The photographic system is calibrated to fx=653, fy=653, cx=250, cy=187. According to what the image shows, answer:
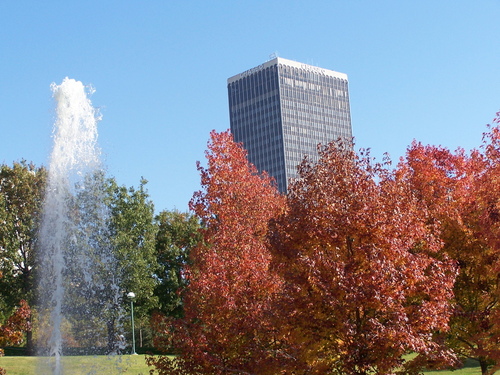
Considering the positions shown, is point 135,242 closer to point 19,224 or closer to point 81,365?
point 19,224

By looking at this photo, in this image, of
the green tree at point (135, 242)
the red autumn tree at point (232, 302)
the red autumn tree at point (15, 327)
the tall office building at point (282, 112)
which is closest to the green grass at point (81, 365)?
the red autumn tree at point (15, 327)

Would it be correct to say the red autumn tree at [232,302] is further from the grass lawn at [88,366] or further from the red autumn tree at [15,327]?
the grass lawn at [88,366]

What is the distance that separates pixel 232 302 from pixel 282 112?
150677mm

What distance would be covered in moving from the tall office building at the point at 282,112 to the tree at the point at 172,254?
10969 centimetres

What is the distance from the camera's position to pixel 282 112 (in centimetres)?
16838

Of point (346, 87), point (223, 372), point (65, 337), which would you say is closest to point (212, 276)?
point (223, 372)

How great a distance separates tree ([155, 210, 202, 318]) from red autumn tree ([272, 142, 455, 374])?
32.8 m

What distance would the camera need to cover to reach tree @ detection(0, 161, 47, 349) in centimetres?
4256

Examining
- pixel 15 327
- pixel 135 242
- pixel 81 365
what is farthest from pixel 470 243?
pixel 135 242

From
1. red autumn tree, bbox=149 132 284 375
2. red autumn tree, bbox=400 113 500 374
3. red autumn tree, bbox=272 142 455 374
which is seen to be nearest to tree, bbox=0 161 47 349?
red autumn tree, bbox=149 132 284 375

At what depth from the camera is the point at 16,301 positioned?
45.1 meters

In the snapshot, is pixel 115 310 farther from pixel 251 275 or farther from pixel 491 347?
pixel 491 347

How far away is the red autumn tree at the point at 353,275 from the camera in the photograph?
47.3ft

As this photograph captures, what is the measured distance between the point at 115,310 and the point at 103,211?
6308 mm
